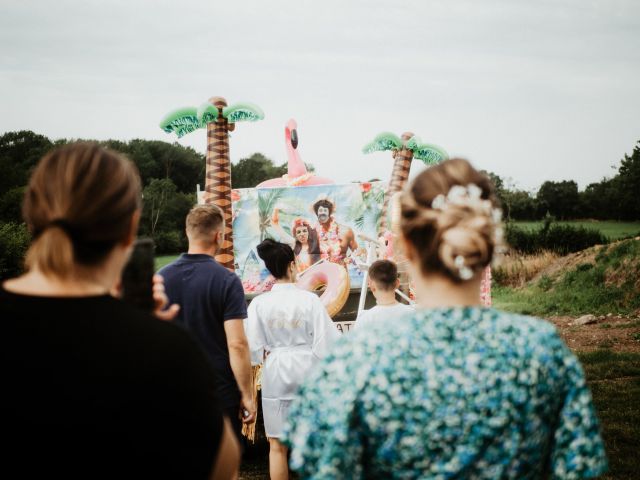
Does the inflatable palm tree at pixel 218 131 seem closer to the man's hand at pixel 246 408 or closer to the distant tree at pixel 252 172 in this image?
the man's hand at pixel 246 408

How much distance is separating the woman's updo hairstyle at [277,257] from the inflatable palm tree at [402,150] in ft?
15.1

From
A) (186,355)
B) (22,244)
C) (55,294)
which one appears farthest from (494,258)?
(22,244)

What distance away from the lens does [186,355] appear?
1.11 meters

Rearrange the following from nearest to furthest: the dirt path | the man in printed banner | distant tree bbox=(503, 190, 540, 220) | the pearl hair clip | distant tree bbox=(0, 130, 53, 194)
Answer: the pearl hair clip
the man in printed banner
the dirt path
distant tree bbox=(0, 130, 53, 194)
distant tree bbox=(503, 190, 540, 220)

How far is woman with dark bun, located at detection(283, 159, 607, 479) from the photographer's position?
49.1 inches

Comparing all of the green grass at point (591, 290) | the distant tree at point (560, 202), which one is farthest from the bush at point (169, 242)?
the distant tree at point (560, 202)

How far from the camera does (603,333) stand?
36.4 ft

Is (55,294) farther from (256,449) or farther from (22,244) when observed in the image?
(22,244)

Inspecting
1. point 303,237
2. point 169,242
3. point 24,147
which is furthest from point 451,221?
point 24,147

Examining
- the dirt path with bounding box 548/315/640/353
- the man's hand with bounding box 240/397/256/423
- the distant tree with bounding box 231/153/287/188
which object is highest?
the distant tree with bounding box 231/153/287/188

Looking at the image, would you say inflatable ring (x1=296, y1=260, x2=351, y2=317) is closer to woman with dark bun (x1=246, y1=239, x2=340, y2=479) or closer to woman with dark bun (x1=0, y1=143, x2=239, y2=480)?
woman with dark bun (x1=246, y1=239, x2=340, y2=479)

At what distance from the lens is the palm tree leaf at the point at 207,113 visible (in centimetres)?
626

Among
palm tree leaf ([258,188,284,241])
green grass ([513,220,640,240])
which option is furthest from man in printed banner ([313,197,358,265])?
green grass ([513,220,640,240])

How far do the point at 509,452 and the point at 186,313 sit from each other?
210cm
